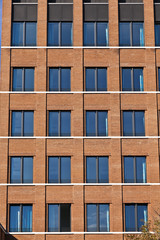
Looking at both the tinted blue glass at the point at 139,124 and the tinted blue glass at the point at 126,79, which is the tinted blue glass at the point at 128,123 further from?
the tinted blue glass at the point at 126,79

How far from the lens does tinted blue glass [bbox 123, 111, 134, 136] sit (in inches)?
1887

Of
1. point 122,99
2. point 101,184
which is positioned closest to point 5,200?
point 101,184

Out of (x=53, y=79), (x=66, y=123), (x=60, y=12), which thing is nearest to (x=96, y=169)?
(x=66, y=123)

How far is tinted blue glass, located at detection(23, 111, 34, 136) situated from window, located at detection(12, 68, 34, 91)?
2276 millimetres

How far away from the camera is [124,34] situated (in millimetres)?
50188

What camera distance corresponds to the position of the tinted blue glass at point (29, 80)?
160 ft

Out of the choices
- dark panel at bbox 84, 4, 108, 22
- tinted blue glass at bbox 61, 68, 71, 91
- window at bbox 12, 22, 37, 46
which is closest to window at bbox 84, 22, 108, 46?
dark panel at bbox 84, 4, 108, 22

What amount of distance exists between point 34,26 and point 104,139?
39.7 ft

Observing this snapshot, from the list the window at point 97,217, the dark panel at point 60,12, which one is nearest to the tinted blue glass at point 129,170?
the window at point 97,217

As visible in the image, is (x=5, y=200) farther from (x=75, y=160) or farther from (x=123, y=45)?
(x=123, y=45)

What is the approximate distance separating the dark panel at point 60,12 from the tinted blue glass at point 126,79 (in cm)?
683

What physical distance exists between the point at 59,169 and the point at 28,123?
15.8ft

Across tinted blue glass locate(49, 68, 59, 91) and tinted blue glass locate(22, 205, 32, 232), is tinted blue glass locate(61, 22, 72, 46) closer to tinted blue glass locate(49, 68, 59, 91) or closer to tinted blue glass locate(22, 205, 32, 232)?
tinted blue glass locate(49, 68, 59, 91)

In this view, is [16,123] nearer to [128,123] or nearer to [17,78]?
[17,78]
